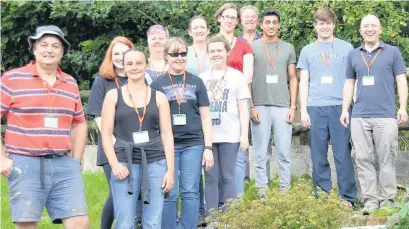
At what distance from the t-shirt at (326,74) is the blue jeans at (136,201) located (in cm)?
257

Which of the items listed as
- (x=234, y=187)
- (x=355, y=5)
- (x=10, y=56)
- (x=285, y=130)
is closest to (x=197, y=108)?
(x=234, y=187)

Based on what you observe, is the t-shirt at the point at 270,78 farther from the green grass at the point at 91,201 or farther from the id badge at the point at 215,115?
the green grass at the point at 91,201

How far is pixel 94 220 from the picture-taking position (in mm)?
9109

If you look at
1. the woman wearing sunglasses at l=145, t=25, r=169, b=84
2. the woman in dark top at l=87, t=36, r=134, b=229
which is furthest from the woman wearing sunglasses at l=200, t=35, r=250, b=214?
the woman in dark top at l=87, t=36, r=134, b=229

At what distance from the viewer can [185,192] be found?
8.20m

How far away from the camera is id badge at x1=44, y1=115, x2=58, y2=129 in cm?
699

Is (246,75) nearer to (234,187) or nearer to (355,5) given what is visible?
(234,187)

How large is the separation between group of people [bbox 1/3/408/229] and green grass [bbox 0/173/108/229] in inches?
36.5

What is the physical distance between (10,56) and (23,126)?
288 inches

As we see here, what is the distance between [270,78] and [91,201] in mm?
2286

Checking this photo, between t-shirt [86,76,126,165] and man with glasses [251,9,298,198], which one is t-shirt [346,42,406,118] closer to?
man with glasses [251,9,298,198]

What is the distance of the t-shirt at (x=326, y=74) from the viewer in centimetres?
955

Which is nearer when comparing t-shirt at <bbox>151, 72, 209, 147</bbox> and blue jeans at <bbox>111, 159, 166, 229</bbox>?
blue jeans at <bbox>111, 159, 166, 229</bbox>

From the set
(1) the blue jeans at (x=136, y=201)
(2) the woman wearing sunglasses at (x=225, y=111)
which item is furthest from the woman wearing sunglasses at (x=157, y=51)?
(1) the blue jeans at (x=136, y=201)
